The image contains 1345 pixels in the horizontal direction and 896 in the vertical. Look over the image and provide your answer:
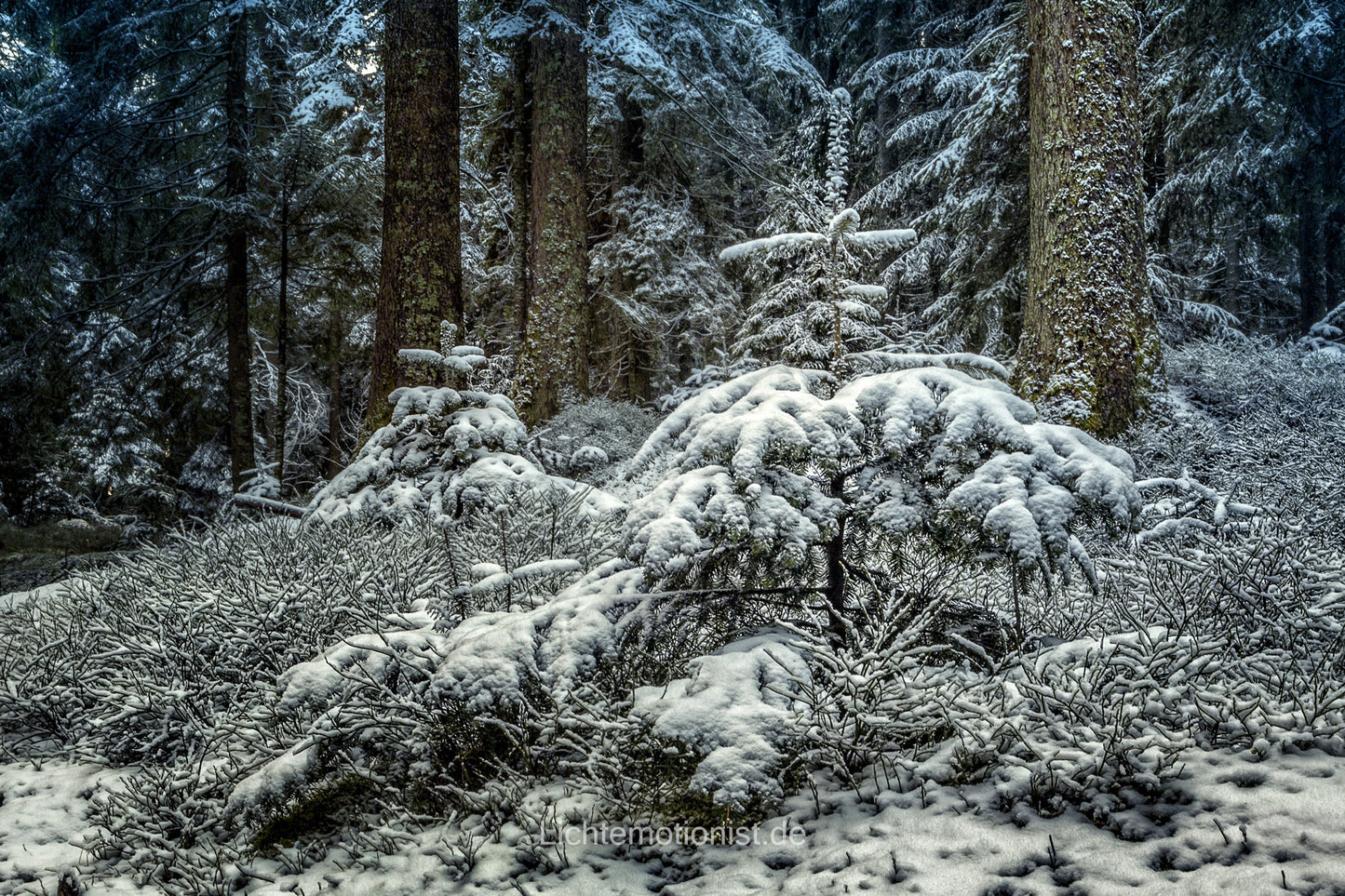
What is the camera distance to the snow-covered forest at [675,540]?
1942 millimetres

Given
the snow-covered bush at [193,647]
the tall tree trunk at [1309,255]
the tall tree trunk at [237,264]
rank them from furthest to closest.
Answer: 1. the tall tree trunk at [1309,255]
2. the tall tree trunk at [237,264]
3. the snow-covered bush at [193,647]

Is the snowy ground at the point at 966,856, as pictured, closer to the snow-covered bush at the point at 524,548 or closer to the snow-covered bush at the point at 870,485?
the snow-covered bush at the point at 870,485

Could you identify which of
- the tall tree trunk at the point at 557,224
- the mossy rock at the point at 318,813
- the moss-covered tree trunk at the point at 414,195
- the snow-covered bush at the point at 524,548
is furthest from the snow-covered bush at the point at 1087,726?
the tall tree trunk at the point at 557,224

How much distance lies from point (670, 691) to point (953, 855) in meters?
0.89

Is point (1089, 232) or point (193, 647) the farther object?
point (1089, 232)

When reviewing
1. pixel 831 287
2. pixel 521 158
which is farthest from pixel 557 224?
pixel 831 287

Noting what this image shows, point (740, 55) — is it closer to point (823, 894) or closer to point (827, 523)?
point (827, 523)

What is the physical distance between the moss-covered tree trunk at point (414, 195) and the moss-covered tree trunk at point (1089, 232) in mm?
4913

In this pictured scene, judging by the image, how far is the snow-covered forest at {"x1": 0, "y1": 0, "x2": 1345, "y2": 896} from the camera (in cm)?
194

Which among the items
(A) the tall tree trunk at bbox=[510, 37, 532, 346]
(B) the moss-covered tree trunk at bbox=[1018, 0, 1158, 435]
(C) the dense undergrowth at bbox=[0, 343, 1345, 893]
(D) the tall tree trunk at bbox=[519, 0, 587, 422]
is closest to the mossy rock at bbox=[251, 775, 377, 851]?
(C) the dense undergrowth at bbox=[0, 343, 1345, 893]

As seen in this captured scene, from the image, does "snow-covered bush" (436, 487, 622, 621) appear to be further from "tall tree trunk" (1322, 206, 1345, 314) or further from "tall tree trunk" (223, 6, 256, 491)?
"tall tree trunk" (1322, 206, 1345, 314)

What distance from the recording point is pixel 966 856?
67.2 inches

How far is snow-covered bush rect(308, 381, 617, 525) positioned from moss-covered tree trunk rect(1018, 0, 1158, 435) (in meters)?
4.17

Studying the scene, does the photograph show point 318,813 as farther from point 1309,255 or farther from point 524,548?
point 1309,255
